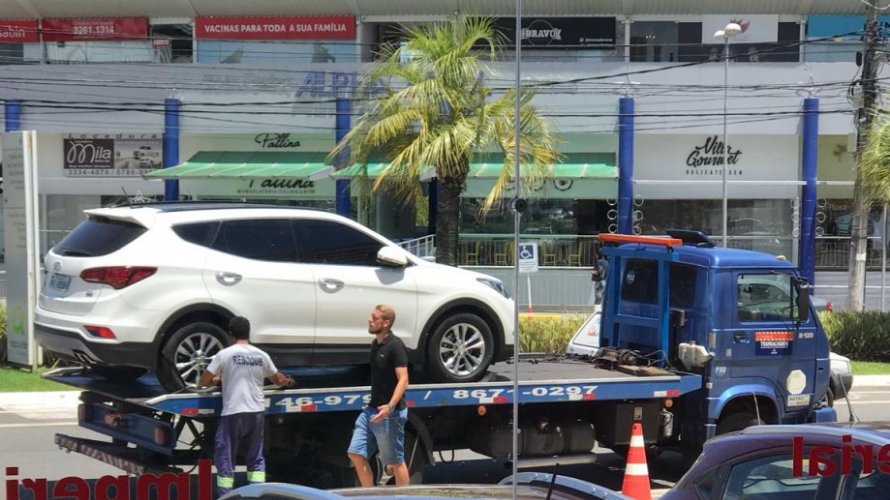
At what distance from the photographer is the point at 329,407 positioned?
833cm

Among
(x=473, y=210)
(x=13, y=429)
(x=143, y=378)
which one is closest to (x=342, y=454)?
(x=143, y=378)

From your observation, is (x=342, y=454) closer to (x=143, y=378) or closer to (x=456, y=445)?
(x=456, y=445)

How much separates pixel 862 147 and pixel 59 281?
18169mm

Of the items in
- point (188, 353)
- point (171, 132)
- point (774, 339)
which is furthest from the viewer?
point (171, 132)

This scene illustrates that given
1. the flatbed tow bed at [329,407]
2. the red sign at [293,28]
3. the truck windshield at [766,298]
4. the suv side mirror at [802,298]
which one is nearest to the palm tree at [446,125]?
the truck windshield at [766,298]

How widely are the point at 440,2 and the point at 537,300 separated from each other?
9.99 meters

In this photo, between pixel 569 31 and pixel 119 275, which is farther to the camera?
pixel 569 31

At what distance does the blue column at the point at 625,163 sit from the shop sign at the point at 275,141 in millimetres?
9788

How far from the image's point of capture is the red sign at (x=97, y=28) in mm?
33156

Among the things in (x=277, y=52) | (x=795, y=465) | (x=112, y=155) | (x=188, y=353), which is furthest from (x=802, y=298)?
(x=112, y=155)

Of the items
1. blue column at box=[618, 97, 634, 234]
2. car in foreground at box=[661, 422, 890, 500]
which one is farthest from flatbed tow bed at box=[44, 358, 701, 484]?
blue column at box=[618, 97, 634, 234]

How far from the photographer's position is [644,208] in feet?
105

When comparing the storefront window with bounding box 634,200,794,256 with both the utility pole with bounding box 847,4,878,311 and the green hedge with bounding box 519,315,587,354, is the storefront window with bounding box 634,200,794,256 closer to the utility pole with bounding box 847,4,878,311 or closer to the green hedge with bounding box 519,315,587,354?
the utility pole with bounding box 847,4,878,311

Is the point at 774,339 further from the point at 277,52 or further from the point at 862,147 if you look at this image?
the point at 277,52
